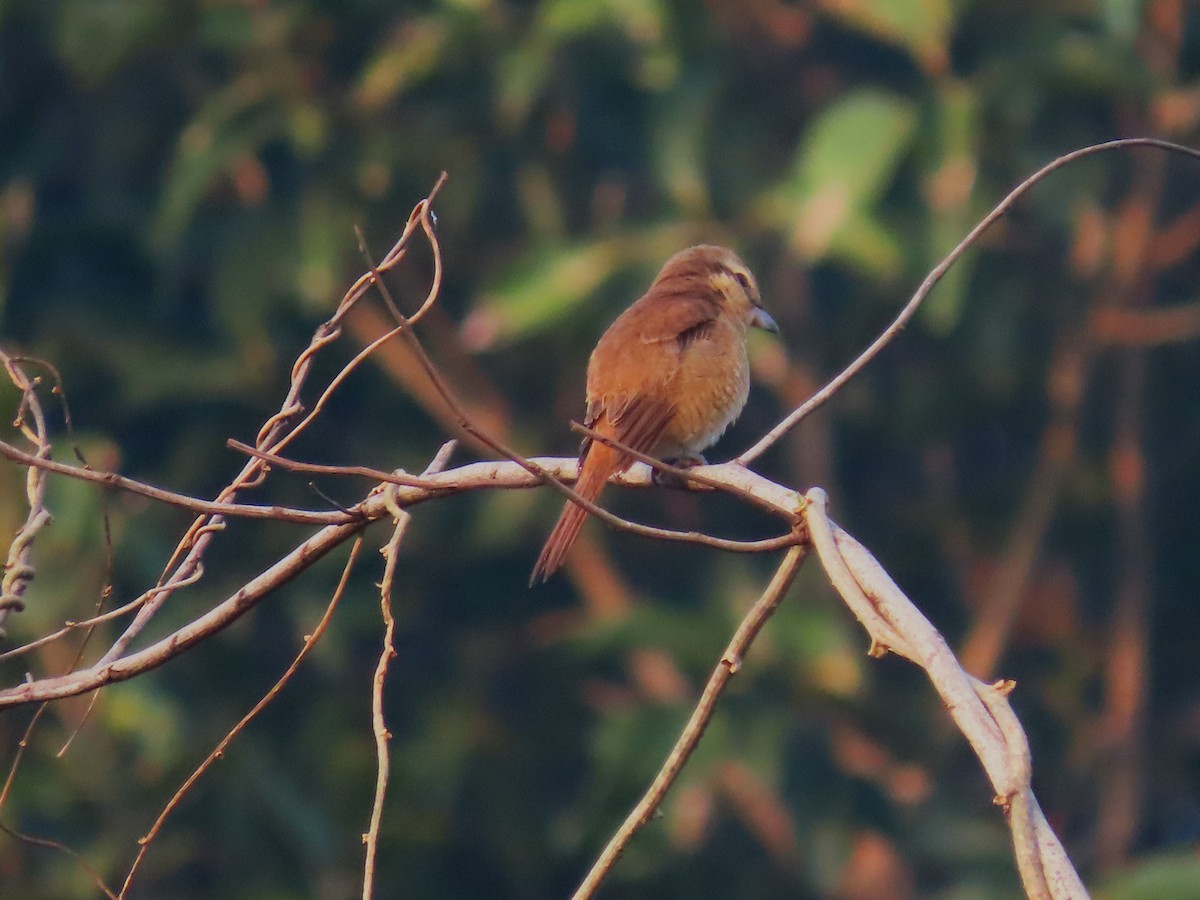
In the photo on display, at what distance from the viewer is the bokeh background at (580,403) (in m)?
7.37

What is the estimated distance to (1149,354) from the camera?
9.11 meters

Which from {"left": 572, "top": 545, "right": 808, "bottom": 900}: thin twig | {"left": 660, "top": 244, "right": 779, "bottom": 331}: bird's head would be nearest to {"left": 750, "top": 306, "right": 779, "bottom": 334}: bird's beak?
{"left": 660, "top": 244, "right": 779, "bottom": 331}: bird's head

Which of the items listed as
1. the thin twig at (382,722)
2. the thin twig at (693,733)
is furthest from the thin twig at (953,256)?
the thin twig at (382,722)

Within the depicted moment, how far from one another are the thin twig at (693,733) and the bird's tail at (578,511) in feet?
4.15

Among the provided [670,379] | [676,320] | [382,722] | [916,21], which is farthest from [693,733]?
[916,21]

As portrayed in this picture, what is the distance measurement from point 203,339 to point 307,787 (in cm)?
219

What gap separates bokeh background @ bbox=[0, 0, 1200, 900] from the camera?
7.37 metres

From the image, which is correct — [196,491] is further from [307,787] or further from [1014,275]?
[1014,275]

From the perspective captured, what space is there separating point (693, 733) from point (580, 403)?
633 cm

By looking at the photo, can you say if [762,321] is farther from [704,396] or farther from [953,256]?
[953,256]

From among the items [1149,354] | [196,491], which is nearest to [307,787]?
[196,491]

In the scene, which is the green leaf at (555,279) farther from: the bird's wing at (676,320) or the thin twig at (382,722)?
the thin twig at (382,722)

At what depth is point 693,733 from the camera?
2119 millimetres

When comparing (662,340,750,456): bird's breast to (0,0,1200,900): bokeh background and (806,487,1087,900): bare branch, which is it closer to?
(806,487,1087,900): bare branch
